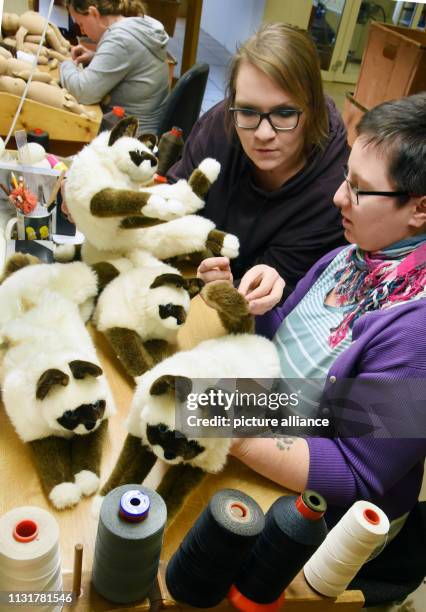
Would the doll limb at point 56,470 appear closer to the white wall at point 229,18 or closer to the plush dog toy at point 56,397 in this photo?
the plush dog toy at point 56,397

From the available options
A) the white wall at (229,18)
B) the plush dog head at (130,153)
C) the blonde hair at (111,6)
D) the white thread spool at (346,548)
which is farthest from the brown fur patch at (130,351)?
the white wall at (229,18)

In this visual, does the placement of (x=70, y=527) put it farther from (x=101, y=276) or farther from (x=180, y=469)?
(x=101, y=276)

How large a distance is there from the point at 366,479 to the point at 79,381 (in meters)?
0.47

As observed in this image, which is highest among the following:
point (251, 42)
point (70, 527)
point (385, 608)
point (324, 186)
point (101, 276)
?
point (251, 42)

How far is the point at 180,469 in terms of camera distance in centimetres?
73

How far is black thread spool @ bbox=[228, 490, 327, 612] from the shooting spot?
566mm

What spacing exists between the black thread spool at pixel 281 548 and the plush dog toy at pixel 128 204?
0.56 meters

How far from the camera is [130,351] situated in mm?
942

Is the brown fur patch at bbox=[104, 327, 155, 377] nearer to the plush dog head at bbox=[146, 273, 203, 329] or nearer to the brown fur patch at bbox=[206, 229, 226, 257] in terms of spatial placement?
the plush dog head at bbox=[146, 273, 203, 329]

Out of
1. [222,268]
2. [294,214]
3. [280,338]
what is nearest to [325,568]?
[280,338]

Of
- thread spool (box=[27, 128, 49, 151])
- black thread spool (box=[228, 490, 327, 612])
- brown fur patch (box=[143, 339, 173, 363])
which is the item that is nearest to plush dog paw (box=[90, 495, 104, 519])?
black thread spool (box=[228, 490, 327, 612])

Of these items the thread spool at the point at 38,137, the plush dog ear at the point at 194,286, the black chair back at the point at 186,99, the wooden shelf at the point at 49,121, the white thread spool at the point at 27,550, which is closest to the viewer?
the white thread spool at the point at 27,550

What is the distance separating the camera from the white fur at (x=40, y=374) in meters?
0.73

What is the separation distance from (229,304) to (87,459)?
38cm
